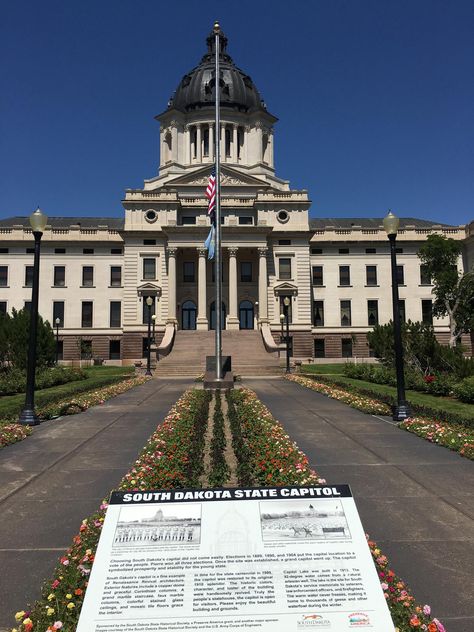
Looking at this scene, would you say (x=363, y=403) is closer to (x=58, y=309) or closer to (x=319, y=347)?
(x=319, y=347)

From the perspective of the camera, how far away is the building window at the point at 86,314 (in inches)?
2211

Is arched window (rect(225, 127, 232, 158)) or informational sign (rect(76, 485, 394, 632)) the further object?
arched window (rect(225, 127, 232, 158))

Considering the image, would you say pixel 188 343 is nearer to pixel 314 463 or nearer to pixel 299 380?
pixel 299 380

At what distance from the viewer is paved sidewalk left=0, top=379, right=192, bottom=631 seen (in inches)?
180

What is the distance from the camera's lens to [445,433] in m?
10.8

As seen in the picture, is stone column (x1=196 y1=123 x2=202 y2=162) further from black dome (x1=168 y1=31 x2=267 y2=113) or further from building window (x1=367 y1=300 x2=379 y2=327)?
building window (x1=367 y1=300 x2=379 y2=327)

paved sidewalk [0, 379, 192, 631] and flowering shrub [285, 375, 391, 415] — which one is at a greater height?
flowering shrub [285, 375, 391, 415]

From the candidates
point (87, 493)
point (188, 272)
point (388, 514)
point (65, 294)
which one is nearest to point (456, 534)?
point (388, 514)

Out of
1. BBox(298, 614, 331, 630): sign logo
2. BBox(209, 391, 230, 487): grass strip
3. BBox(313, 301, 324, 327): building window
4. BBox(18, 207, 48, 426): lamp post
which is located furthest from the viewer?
BBox(313, 301, 324, 327): building window

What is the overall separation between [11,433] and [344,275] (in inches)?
2036

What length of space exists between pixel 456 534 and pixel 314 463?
329 cm

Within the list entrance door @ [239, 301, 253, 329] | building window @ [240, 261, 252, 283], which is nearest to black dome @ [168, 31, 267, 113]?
building window @ [240, 261, 252, 283]

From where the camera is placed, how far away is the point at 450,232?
2344 inches

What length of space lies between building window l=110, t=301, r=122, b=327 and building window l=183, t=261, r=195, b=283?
905 centimetres
